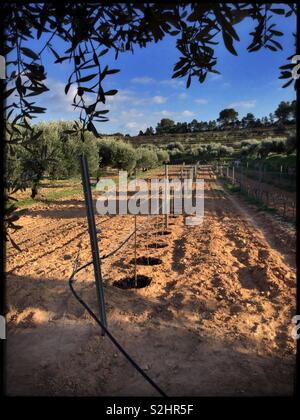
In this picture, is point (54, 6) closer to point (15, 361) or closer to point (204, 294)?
point (15, 361)

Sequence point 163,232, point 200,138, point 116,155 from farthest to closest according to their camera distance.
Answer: point 200,138 < point 116,155 < point 163,232

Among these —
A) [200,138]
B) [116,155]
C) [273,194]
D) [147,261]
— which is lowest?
[147,261]

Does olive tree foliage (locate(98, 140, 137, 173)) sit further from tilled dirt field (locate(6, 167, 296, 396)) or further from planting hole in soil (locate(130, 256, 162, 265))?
planting hole in soil (locate(130, 256, 162, 265))

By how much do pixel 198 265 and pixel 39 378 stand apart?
4.02 metres

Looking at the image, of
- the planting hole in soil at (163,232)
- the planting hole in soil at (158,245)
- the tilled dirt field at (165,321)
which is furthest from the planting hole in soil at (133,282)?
the planting hole in soil at (163,232)

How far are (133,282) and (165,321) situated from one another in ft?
5.53

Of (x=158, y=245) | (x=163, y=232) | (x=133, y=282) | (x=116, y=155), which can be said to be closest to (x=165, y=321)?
(x=133, y=282)

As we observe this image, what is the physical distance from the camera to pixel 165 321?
4.73 metres

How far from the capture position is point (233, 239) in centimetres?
910

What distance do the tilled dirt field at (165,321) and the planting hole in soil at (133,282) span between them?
0.48 ft

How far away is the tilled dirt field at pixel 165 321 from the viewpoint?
3.45m

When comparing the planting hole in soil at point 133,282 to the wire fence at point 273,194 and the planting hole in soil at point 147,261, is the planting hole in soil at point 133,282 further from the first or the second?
the wire fence at point 273,194

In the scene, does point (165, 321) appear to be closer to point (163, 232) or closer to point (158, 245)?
point (158, 245)

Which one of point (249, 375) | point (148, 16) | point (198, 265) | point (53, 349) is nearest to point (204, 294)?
point (198, 265)
